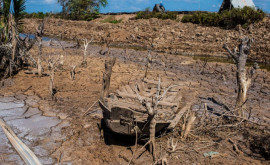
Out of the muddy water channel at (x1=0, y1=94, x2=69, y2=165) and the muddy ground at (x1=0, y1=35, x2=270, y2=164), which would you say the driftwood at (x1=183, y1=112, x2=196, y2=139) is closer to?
the muddy ground at (x1=0, y1=35, x2=270, y2=164)

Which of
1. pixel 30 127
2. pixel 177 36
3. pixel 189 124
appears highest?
pixel 177 36

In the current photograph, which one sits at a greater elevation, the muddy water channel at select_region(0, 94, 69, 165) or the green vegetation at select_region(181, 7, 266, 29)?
the green vegetation at select_region(181, 7, 266, 29)

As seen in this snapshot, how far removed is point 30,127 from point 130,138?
2093 millimetres

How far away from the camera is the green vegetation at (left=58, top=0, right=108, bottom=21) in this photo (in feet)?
110

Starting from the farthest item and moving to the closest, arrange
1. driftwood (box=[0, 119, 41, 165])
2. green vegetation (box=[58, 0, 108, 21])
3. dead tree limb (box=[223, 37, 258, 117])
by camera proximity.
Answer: green vegetation (box=[58, 0, 108, 21])
dead tree limb (box=[223, 37, 258, 117])
driftwood (box=[0, 119, 41, 165])

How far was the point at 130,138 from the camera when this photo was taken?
4.84 meters

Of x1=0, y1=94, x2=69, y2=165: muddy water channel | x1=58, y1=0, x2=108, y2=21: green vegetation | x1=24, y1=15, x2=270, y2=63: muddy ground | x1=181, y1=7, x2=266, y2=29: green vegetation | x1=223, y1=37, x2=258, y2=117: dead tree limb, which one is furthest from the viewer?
x1=58, y1=0, x2=108, y2=21: green vegetation

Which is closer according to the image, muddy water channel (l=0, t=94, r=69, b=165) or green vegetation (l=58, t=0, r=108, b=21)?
muddy water channel (l=0, t=94, r=69, b=165)

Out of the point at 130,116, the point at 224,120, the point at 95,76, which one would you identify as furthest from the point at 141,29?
the point at 130,116

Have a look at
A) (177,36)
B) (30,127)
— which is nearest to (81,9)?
(177,36)

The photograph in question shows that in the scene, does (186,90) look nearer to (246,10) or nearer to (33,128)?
(33,128)

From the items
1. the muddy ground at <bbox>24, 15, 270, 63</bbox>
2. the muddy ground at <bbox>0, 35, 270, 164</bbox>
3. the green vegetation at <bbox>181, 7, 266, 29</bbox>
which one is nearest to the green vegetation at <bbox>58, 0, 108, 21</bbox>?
the muddy ground at <bbox>24, 15, 270, 63</bbox>

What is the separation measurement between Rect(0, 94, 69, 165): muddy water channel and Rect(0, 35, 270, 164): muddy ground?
0.15 ft

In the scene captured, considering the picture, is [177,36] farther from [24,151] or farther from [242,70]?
[24,151]
